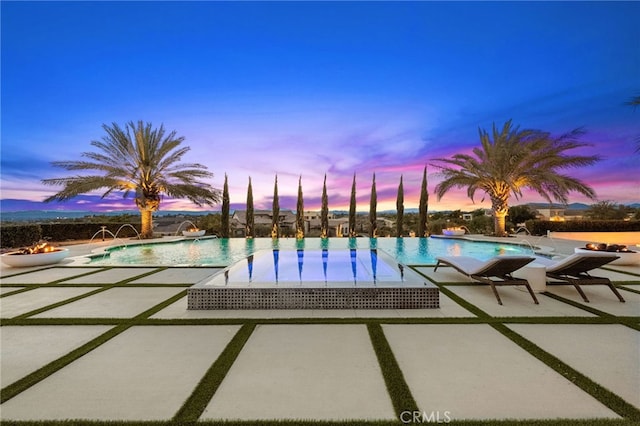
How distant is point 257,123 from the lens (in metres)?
14.6

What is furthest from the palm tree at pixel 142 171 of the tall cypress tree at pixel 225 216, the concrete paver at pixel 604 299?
the concrete paver at pixel 604 299

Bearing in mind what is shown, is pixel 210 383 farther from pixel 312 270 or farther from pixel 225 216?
pixel 225 216

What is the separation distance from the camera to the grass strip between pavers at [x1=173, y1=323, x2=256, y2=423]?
5.99 feet

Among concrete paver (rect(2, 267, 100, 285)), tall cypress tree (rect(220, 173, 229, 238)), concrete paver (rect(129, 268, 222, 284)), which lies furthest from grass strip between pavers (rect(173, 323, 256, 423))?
tall cypress tree (rect(220, 173, 229, 238))

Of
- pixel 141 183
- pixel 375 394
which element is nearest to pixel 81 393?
pixel 375 394

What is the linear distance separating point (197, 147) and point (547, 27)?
48.3 feet

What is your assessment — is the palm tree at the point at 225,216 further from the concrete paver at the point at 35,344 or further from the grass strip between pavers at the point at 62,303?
the concrete paver at the point at 35,344

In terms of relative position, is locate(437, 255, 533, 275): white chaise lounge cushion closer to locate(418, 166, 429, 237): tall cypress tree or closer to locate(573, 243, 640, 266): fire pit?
locate(573, 243, 640, 266): fire pit

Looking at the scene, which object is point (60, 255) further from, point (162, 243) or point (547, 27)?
point (547, 27)

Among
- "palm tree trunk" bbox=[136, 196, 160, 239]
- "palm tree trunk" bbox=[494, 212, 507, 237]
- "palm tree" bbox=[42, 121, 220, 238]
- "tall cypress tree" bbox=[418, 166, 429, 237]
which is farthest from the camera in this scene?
"tall cypress tree" bbox=[418, 166, 429, 237]

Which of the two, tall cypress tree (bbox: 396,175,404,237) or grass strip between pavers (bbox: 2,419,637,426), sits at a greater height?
tall cypress tree (bbox: 396,175,404,237)

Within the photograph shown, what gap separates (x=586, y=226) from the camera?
47.7 ft

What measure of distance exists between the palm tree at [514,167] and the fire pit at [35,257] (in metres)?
13.9

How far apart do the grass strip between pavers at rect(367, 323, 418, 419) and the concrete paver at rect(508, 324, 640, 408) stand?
1401 millimetres
